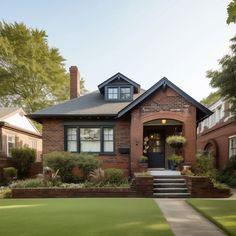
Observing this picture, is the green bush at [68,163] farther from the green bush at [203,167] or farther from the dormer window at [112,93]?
the dormer window at [112,93]

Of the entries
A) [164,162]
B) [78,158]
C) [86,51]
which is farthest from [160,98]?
[86,51]

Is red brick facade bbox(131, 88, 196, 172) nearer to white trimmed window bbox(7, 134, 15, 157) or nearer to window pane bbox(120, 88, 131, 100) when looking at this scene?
window pane bbox(120, 88, 131, 100)

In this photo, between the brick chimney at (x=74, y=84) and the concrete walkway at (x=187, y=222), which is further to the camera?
the brick chimney at (x=74, y=84)

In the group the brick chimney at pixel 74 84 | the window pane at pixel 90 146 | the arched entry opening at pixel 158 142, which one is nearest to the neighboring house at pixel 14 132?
the brick chimney at pixel 74 84

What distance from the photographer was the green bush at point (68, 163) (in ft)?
48.8

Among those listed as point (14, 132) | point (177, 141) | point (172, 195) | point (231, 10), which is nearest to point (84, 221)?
point (231, 10)

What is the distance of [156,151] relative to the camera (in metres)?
18.5

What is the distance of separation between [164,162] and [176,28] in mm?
8621

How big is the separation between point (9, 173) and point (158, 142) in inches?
359

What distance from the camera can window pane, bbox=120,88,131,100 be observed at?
19.6 m

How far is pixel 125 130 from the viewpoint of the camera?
Result: 57.7 ft

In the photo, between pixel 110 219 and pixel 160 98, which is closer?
pixel 110 219

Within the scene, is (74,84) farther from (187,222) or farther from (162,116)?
(187,222)

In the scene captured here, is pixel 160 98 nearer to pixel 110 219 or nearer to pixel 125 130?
pixel 125 130
